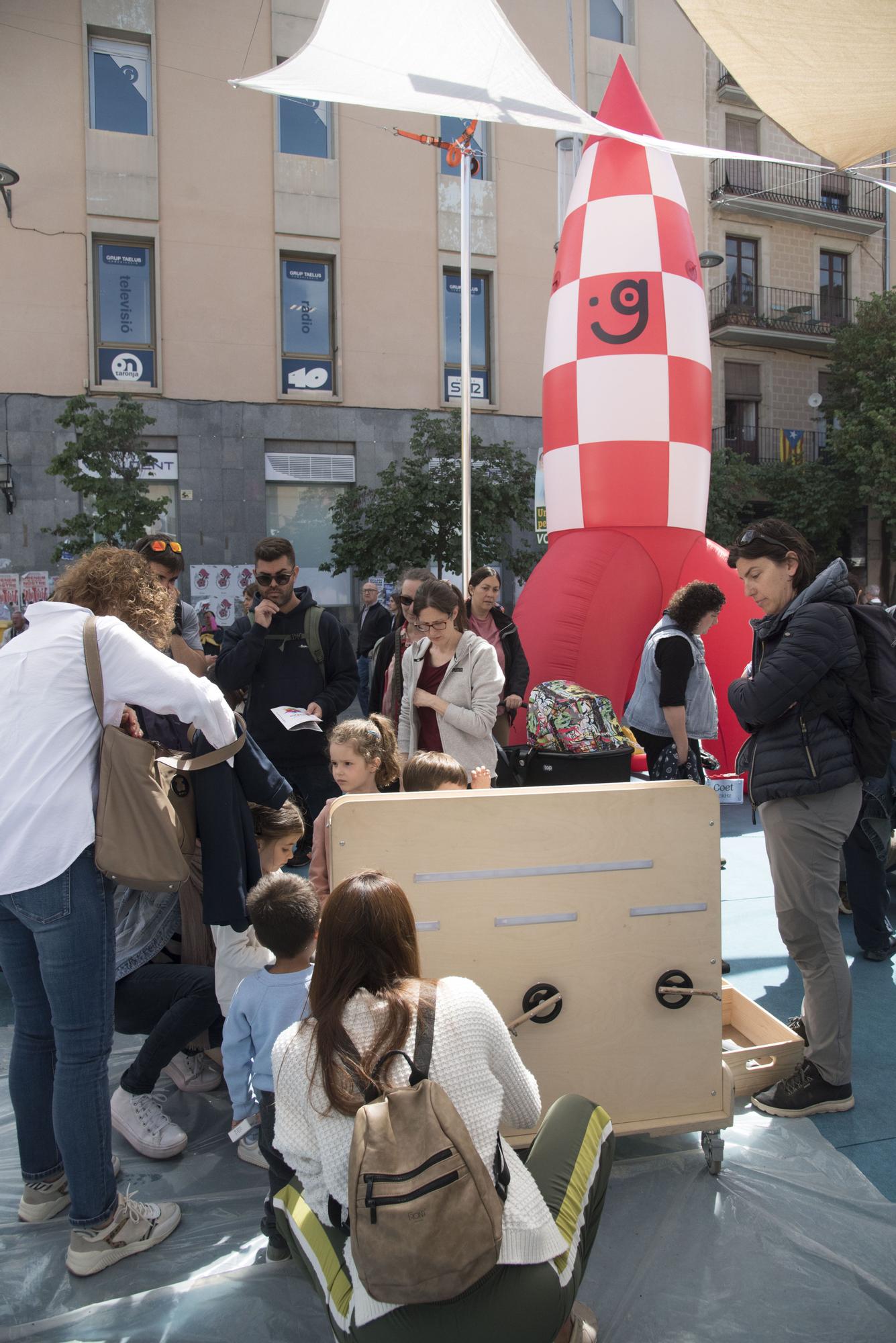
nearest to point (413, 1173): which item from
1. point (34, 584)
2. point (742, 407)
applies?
point (34, 584)

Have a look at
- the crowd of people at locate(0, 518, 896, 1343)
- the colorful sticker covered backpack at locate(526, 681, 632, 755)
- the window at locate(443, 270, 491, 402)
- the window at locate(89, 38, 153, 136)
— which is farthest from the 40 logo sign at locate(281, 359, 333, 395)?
the crowd of people at locate(0, 518, 896, 1343)

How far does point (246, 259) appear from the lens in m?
14.9

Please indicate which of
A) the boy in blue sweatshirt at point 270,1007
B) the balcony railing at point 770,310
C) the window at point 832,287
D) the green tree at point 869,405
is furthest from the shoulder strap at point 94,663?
the window at point 832,287

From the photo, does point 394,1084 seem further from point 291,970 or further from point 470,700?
point 470,700

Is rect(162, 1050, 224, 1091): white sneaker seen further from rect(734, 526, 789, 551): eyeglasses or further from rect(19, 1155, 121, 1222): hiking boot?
rect(734, 526, 789, 551): eyeglasses

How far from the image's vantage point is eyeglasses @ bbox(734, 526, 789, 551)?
2.88 meters

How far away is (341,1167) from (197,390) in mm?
14778

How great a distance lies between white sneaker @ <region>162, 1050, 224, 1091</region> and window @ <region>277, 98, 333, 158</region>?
15.5 metres

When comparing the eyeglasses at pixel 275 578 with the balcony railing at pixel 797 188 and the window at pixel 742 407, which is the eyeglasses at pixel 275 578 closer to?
the window at pixel 742 407

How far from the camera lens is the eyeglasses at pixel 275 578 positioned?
13.5ft

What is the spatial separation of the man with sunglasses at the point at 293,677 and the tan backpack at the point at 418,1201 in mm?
2866

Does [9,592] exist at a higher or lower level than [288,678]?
higher

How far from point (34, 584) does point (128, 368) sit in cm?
371

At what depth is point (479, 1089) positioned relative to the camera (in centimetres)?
157
